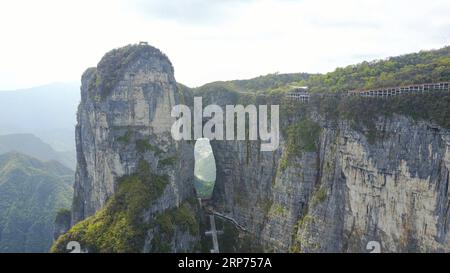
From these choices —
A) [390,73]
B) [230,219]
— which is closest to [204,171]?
[230,219]

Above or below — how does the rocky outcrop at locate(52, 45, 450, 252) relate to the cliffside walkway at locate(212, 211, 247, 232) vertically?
above

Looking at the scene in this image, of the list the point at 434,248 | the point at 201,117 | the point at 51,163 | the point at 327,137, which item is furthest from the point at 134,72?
the point at 51,163

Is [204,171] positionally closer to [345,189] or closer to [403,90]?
[345,189]

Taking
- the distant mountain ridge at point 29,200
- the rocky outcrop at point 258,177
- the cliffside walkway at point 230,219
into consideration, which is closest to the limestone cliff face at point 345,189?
the rocky outcrop at point 258,177

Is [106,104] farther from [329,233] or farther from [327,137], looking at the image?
[329,233]

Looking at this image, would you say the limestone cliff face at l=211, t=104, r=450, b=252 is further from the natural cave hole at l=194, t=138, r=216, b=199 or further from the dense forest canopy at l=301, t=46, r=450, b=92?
the natural cave hole at l=194, t=138, r=216, b=199

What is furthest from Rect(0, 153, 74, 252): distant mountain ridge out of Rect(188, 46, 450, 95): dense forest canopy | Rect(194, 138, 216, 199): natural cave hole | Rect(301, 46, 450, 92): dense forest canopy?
Rect(301, 46, 450, 92): dense forest canopy
